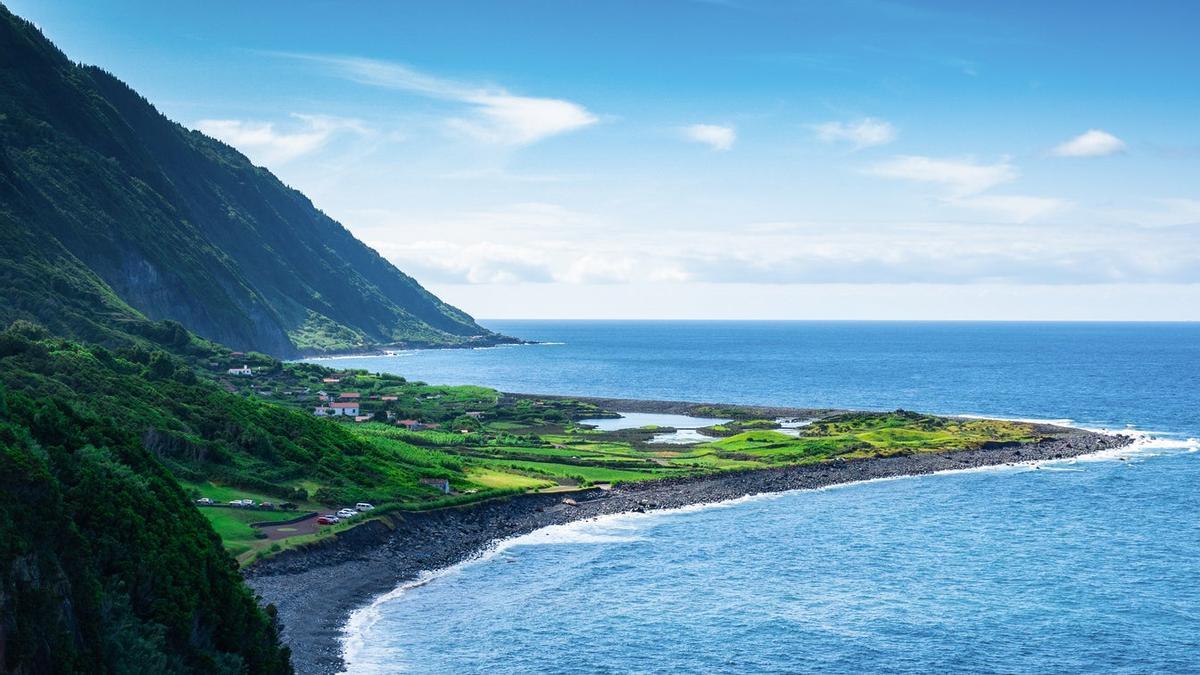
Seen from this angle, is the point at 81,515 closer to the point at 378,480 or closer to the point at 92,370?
the point at 378,480

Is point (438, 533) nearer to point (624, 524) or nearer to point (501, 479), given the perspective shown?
point (624, 524)

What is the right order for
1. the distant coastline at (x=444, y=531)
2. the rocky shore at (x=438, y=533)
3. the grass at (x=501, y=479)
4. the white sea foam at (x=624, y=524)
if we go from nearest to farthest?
the rocky shore at (x=438, y=533) → the distant coastline at (x=444, y=531) → the white sea foam at (x=624, y=524) → the grass at (x=501, y=479)

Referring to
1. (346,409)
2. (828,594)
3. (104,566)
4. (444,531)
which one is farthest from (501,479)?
(104,566)

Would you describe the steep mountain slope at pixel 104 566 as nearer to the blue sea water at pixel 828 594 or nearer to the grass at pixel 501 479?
the blue sea water at pixel 828 594

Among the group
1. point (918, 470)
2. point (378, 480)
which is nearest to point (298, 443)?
point (378, 480)

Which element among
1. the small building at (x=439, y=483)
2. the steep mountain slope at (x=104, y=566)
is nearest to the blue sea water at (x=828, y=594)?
the steep mountain slope at (x=104, y=566)

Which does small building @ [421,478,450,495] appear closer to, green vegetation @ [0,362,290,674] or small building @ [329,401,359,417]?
green vegetation @ [0,362,290,674]
